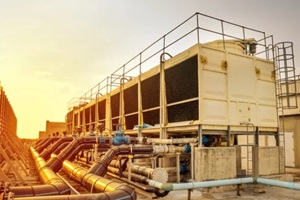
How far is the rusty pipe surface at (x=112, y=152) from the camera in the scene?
834 centimetres

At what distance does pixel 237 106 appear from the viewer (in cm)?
1139

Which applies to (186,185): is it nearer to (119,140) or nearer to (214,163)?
(214,163)

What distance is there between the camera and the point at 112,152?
930cm

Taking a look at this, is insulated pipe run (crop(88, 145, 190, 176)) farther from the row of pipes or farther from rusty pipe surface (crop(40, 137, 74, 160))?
rusty pipe surface (crop(40, 137, 74, 160))

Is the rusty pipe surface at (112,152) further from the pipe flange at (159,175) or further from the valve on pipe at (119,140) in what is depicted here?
the valve on pipe at (119,140)

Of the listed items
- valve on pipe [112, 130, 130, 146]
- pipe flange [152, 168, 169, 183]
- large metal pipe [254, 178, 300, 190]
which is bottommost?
large metal pipe [254, 178, 300, 190]

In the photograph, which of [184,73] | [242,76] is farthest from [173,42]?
[242,76]

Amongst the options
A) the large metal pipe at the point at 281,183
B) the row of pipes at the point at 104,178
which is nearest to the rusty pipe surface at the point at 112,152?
the row of pipes at the point at 104,178

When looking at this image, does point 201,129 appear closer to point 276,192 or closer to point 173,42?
point 276,192

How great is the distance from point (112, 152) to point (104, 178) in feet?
8.47

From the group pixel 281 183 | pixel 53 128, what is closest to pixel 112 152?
pixel 281 183

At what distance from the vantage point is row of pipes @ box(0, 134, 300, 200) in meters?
4.95

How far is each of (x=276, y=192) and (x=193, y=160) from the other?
309cm

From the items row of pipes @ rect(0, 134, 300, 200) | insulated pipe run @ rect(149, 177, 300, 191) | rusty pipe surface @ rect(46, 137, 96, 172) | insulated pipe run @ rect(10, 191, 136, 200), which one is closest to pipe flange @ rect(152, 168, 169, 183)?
row of pipes @ rect(0, 134, 300, 200)
